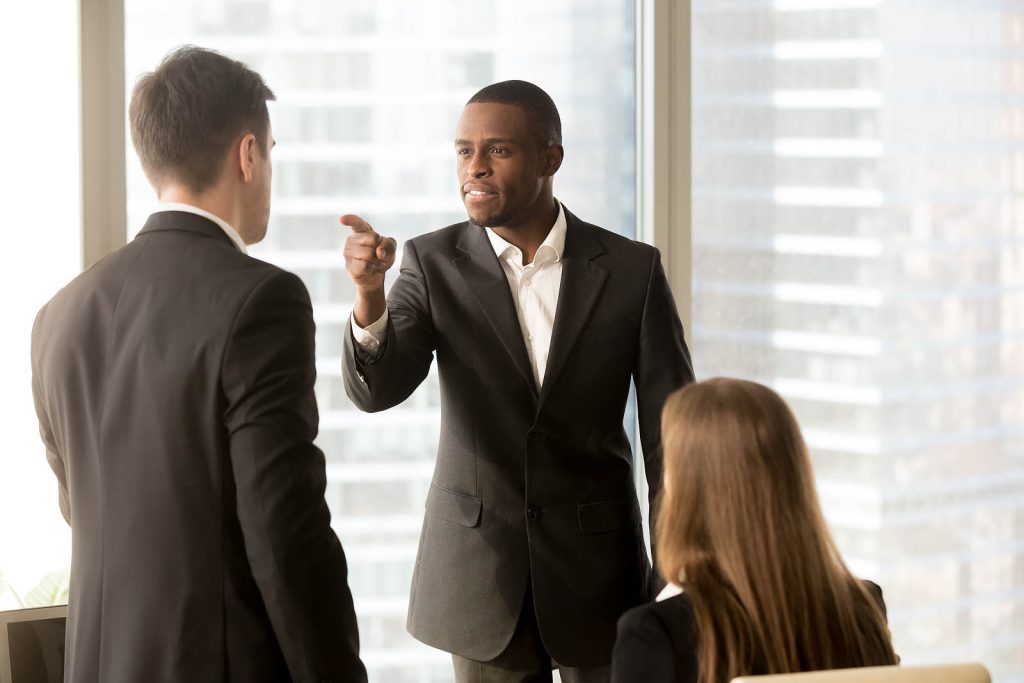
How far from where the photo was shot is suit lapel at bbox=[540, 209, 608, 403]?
2.15 metres

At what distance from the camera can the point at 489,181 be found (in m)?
2.17

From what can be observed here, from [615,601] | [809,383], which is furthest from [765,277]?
[615,601]

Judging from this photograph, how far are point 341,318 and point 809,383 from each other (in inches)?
56.4

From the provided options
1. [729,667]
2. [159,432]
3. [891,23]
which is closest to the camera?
[729,667]

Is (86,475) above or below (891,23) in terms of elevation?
below

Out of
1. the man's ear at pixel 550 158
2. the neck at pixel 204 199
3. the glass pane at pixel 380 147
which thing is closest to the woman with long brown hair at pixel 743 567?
the neck at pixel 204 199

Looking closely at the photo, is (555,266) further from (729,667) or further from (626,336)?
(729,667)

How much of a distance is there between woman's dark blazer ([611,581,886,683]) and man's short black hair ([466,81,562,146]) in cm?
115

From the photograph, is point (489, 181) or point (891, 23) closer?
point (489, 181)

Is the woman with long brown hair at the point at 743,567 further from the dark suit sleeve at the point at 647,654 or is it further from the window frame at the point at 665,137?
the window frame at the point at 665,137

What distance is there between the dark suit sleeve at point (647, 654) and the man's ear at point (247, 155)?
886 millimetres

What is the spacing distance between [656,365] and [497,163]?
1.73 feet

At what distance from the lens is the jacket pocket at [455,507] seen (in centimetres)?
216

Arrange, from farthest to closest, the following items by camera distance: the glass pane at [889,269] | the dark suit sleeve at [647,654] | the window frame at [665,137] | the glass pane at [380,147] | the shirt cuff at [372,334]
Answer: the glass pane at [889,269]
the window frame at [665,137]
the glass pane at [380,147]
the shirt cuff at [372,334]
the dark suit sleeve at [647,654]
